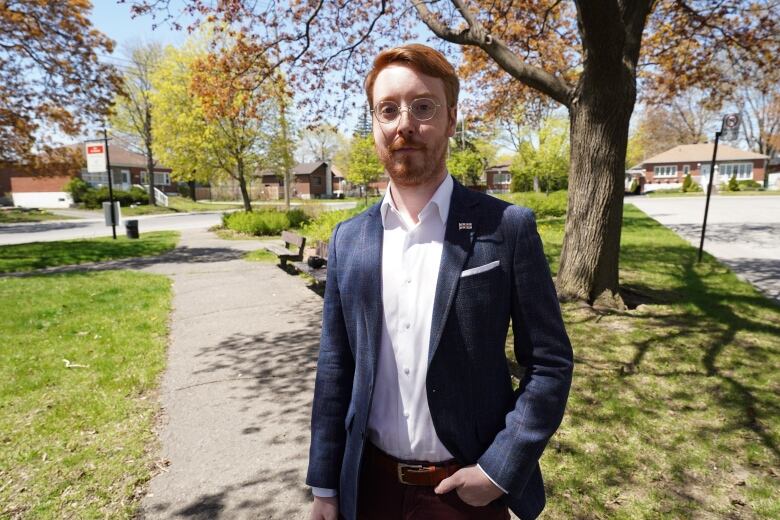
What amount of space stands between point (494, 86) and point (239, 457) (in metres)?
13.2

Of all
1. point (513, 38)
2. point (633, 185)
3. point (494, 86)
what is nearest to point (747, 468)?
point (513, 38)

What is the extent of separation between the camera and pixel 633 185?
5453cm

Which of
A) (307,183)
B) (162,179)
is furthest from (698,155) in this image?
(162,179)

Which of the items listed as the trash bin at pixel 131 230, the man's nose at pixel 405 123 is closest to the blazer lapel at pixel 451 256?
the man's nose at pixel 405 123

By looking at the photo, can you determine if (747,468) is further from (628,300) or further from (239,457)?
(628,300)

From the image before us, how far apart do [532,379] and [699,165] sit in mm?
79245

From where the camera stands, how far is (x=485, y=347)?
1.54 metres

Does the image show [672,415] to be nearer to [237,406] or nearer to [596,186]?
[596,186]

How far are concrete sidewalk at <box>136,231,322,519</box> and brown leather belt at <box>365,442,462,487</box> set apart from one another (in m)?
1.96

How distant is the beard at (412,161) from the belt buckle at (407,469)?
38.6 inches

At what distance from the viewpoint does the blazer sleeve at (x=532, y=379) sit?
1.47 m

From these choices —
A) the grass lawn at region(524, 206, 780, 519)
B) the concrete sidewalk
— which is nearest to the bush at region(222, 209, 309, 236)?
the concrete sidewalk

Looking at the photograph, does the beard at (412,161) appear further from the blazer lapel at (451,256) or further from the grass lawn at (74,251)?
the grass lawn at (74,251)

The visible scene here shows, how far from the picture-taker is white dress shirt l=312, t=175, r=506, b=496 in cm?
156
